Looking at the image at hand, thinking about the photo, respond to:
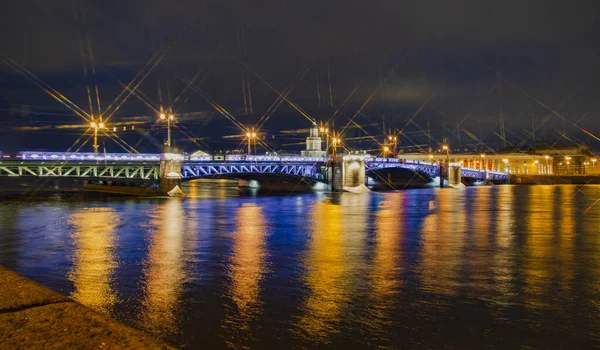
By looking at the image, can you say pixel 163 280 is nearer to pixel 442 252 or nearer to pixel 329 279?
pixel 329 279

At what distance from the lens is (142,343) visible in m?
5.70

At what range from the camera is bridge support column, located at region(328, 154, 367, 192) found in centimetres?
7375

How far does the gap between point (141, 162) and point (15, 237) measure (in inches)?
1229

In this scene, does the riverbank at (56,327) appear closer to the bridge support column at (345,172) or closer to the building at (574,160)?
the bridge support column at (345,172)

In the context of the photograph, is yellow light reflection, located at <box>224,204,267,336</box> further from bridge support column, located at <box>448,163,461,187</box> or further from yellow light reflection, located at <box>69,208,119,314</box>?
bridge support column, located at <box>448,163,461,187</box>

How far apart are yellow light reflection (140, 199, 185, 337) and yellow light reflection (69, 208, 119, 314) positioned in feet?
2.91

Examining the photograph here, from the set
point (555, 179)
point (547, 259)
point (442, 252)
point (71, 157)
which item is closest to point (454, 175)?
point (555, 179)

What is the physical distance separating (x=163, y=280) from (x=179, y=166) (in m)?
42.2

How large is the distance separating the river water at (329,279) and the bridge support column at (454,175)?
6788 cm

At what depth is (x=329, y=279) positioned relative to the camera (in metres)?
14.5

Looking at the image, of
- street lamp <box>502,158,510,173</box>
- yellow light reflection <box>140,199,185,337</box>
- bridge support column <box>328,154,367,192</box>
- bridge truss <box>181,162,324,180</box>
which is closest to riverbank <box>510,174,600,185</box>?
street lamp <box>502,158,510,173</box>

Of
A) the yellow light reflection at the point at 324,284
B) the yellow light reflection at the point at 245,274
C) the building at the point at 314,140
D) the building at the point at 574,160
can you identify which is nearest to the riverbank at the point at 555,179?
the building at the point at 574,160

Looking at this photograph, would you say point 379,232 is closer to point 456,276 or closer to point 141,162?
point 456,276

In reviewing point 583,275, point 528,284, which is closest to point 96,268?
point 528,284
